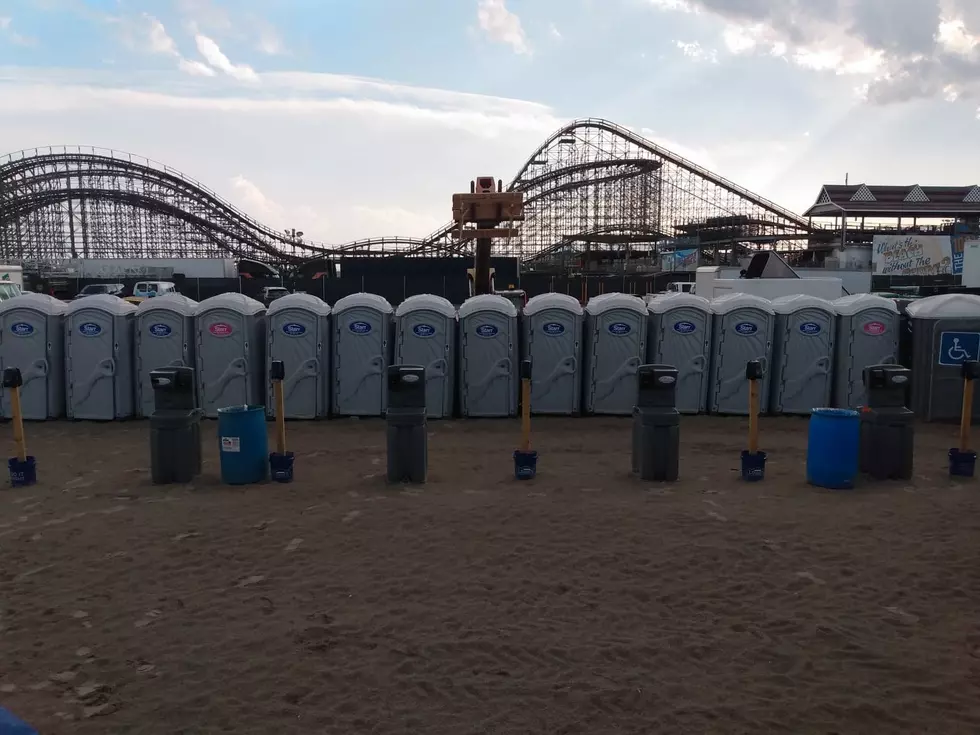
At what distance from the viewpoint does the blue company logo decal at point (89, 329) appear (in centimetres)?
891

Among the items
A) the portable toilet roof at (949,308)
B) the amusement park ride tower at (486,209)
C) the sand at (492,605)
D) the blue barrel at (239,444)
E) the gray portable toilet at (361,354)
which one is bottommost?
the sand at (492,605)

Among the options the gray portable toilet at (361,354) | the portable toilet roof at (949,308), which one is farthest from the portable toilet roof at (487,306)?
the portable toilet roof at (949,308)

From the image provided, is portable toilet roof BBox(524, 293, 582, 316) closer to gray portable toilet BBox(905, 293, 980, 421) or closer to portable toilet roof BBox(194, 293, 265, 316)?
portable toilet roof BBox(194, 293, 265, 316)

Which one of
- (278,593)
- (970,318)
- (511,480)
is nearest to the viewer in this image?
(278,593)

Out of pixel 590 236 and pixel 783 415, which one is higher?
pixel 590 236

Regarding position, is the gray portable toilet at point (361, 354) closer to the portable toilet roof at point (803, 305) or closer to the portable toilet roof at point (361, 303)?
the portable toilet roof at point (361, 303)

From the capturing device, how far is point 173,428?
6145 mm

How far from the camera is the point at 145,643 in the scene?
346 cm

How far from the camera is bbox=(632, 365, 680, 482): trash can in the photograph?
20.1 ft

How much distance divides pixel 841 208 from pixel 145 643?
54093 millimetres

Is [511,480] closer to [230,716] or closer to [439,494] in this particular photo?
[439,494]

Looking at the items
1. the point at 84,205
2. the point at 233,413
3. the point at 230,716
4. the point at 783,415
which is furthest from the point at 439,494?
the point at 84,205

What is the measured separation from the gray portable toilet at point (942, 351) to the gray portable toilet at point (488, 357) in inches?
184

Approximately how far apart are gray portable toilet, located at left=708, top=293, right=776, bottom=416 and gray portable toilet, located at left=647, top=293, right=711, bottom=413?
130 mm
